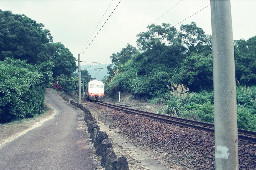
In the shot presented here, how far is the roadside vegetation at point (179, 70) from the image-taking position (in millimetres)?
21266

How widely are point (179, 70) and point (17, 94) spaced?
64.8 feet

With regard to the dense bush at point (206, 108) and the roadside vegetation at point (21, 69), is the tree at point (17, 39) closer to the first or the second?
the roadside vegetation at point (21, 69)

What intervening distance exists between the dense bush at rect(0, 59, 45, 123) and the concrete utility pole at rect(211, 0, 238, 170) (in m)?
15.4

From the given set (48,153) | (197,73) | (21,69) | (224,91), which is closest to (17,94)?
(21,69)

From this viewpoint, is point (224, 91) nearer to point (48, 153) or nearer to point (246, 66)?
point (48, 153)

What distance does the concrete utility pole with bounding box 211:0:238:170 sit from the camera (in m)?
2.26

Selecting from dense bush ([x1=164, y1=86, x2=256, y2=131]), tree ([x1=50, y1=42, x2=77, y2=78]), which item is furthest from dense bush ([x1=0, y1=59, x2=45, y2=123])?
tree ([x1=50, y1=42, x2=77, y2=78])

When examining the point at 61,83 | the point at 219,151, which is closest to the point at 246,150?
the point at 219,151

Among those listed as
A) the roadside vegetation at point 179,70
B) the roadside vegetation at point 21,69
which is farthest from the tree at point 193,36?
the roadside vegetation at point 21,69

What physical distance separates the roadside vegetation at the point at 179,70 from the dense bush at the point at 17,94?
1114 cm

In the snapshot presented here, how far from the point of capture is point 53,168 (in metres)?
6.54

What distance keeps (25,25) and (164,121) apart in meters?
23.1

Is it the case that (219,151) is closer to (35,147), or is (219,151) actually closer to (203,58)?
(35,147)

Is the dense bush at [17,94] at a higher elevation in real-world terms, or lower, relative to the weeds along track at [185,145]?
higher
